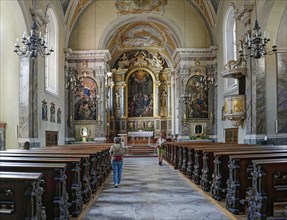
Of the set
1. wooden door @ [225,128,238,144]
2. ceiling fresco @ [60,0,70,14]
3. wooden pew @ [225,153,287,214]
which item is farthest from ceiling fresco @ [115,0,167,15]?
wooden pew @ [225,153,287,214]

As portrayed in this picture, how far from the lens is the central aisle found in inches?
230

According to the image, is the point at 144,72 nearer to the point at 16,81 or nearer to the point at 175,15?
the point at 175,15

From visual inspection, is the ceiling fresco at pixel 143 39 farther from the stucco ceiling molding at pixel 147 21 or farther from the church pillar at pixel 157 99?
the church pillar at pixel 157 99

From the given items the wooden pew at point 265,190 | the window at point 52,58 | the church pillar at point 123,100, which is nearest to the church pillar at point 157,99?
the church pillar at point 123,100

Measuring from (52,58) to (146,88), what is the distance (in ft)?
43.1

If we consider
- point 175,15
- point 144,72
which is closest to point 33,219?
point 175,15

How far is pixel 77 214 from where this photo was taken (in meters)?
5.92

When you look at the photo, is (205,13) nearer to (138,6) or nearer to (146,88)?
(138,6)

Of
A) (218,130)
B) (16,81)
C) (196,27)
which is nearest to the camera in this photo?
(16,81)

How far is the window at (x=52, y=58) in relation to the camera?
18.7 meters

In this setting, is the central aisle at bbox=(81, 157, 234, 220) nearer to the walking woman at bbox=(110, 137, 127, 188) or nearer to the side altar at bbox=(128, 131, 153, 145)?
the walking woman at bbox=(110, 137, 127, 188)

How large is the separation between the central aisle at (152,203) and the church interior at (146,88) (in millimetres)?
152

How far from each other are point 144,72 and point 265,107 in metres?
18.6

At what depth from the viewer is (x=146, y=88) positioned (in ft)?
103
